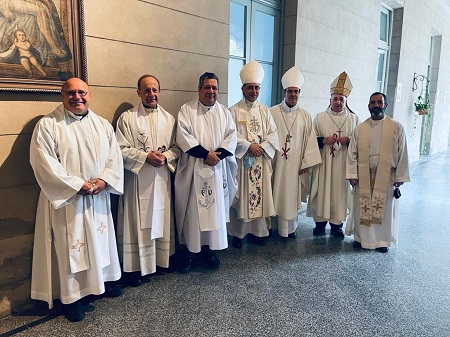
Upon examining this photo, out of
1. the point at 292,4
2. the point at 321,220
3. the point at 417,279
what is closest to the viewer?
the point at 417,279

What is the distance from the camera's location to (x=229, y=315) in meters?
2.43

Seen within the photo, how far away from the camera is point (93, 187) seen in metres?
2.27

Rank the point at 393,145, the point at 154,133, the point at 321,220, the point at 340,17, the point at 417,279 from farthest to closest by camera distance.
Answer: the point at 340,17 < the point at 321,220 < the point at 393,145 < the point at 417,279 < the point at 154,133

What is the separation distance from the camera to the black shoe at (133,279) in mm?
2799

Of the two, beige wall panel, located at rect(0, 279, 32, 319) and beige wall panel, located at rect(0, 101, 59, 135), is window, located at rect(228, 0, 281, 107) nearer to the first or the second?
beige wall panel, located at rect(0, 101, 59, 135)

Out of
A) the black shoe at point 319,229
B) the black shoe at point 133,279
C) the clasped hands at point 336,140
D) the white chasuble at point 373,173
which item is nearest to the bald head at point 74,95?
the black shoe at point 133,279

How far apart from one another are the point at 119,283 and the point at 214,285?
722mm

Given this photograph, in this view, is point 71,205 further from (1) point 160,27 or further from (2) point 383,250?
(2) point 383,250

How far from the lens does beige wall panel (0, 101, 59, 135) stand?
2.22 meters

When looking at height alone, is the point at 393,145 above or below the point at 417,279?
above

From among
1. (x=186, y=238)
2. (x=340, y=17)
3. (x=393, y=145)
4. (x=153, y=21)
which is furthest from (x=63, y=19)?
(x=340, y=17)

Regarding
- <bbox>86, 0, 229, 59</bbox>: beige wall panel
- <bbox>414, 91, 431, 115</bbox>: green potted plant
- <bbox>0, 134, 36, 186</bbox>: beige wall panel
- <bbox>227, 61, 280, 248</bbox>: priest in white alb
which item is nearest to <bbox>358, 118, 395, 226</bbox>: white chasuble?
<bbox>227, 61, 280, 248</bbox>: priest in white alb

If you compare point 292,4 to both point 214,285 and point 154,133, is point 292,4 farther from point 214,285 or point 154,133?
point 214,285

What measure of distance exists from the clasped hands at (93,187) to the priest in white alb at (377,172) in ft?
7.40
